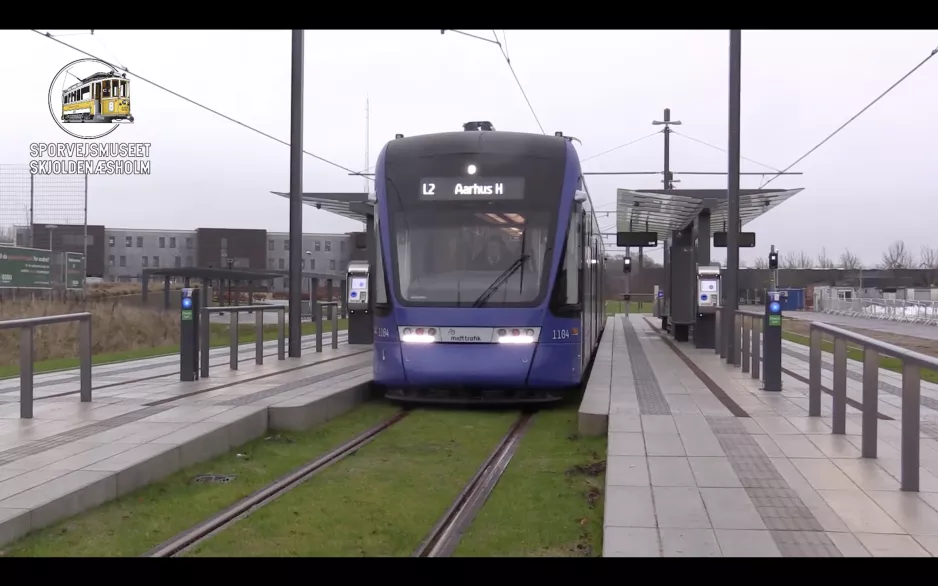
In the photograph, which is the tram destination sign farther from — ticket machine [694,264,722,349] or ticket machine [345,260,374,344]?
ticket machine [694,264,722,349]

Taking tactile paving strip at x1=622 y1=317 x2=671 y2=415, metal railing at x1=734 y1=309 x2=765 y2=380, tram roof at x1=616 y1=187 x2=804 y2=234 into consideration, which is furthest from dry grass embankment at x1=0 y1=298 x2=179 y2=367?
metal railing at x1=734 y1=309 x2=765 y2=380

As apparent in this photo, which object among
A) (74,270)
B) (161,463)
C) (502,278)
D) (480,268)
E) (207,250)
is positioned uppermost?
(207,250)

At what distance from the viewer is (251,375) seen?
13.3 meters

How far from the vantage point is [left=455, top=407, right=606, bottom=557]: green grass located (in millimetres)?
5488

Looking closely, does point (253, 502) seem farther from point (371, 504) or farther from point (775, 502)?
point (775, 502)

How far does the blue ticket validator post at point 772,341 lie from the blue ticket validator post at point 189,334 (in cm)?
737

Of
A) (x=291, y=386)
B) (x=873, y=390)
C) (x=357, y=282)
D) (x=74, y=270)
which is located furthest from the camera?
(x=74, y=270)

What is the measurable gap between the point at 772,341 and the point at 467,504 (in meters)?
6.13

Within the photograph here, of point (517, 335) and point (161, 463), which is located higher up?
point (517, 335)

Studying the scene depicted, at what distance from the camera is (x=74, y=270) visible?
116 feet

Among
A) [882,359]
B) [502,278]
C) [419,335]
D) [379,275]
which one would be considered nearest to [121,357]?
[379,275]

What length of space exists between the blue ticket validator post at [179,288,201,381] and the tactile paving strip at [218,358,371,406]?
1348mm
